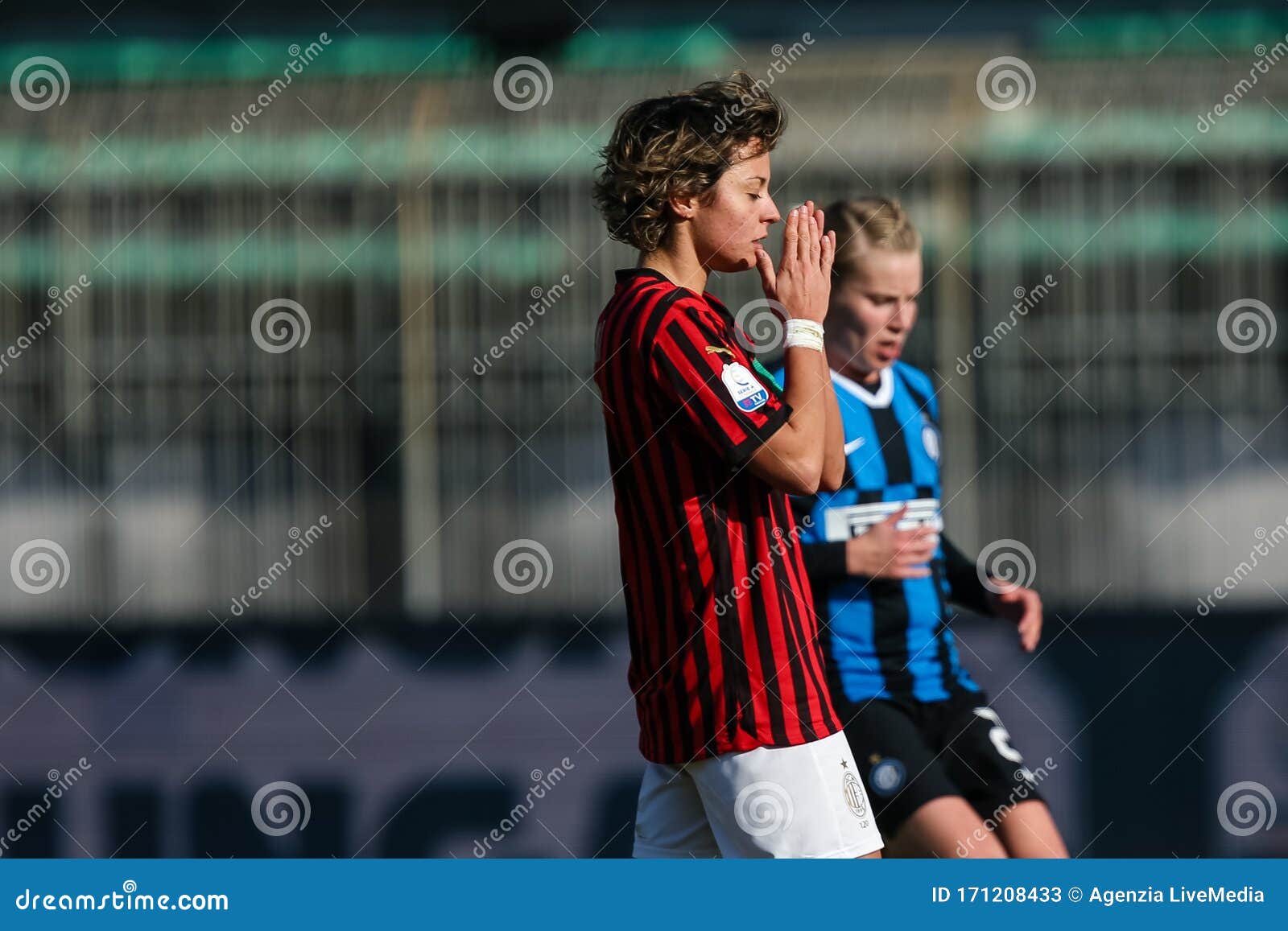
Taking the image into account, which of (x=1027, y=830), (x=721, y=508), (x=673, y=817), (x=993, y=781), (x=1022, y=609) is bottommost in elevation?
(x=1027, y=830)

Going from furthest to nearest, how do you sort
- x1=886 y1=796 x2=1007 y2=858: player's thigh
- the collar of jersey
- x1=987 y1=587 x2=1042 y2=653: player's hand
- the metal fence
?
the metal fence < the collar of jersey < x1=987 y1=587 x2=1042 y2=653: player's hand < x1=886 y1=796 x2=1007 y2=858: player's thigh

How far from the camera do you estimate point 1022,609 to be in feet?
9.98

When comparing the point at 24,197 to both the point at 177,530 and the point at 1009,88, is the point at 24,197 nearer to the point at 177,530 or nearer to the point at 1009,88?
the point at 177,530

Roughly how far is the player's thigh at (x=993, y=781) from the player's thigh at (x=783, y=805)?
3.01 ft

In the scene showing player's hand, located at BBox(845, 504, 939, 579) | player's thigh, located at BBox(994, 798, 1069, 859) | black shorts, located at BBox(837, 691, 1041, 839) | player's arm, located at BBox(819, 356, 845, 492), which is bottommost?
player's thigh, located at BBox(994, 798, 1069, 859)

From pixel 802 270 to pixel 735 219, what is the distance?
0.43ft

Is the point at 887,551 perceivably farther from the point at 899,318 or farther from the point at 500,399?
the point at 500,399

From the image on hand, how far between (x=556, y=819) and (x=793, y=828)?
88.4 inches

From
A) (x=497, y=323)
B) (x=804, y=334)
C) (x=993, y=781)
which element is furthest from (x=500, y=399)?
(x=804, y=334)

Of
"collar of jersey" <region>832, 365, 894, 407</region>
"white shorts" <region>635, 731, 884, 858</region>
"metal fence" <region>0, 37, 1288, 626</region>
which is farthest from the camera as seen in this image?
"metal fence" <region>0, 37, 1288, 626</region>

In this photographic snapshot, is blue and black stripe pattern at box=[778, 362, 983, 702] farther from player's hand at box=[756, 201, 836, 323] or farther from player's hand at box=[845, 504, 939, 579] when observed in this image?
player's hand at box=[756, 201, 836, 323]

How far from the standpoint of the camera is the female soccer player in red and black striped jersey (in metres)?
2.07

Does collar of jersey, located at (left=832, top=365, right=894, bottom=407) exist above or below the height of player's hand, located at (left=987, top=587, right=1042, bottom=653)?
above

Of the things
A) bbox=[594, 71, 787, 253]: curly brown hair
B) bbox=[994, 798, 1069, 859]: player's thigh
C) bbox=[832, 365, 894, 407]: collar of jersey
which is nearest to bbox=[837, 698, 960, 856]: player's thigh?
bbox=[994, 798, 1069, 859]: player's thigh
